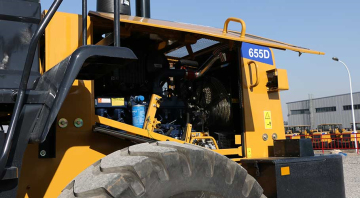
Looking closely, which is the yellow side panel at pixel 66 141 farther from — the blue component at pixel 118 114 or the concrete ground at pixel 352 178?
the concrete ground at pixel 352 178

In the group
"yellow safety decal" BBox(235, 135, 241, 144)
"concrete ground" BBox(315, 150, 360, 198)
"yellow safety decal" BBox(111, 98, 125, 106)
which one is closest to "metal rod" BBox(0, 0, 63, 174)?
"yellow safety decal" BBox(111, 98, 125, 106)

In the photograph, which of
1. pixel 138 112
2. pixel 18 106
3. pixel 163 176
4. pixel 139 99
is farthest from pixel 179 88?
pixel 18 106

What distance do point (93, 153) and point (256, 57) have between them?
2469mm

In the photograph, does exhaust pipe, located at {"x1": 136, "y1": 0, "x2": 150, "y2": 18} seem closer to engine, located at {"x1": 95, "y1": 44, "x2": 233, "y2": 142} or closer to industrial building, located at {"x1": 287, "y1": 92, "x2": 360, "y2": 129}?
engine, located at {"x1": 95, "y1": 44, "x2": 233, "y2": 142}

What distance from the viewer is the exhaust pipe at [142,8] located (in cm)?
580

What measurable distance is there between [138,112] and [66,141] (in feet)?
3.08

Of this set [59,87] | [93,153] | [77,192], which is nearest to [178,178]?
[77,192]

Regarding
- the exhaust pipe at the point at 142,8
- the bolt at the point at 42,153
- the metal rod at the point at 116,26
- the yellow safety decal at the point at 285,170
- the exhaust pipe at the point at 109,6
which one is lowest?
the yellow safety decal at the point at 285,170

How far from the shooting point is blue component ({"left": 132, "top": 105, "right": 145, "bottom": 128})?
4035 millimetres

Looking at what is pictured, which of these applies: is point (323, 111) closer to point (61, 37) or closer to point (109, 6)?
point (109, 6)

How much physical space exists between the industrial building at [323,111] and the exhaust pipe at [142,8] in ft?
173

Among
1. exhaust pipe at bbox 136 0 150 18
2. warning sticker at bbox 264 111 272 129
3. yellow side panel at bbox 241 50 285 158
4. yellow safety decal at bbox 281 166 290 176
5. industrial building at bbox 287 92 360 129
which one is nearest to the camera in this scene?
yellow safety decal at bbox 281 166 290 176

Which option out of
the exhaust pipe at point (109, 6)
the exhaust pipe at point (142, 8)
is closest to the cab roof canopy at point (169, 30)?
the exhaust pipe at point (109, 6)

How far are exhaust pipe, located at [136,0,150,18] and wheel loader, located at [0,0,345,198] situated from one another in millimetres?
15
